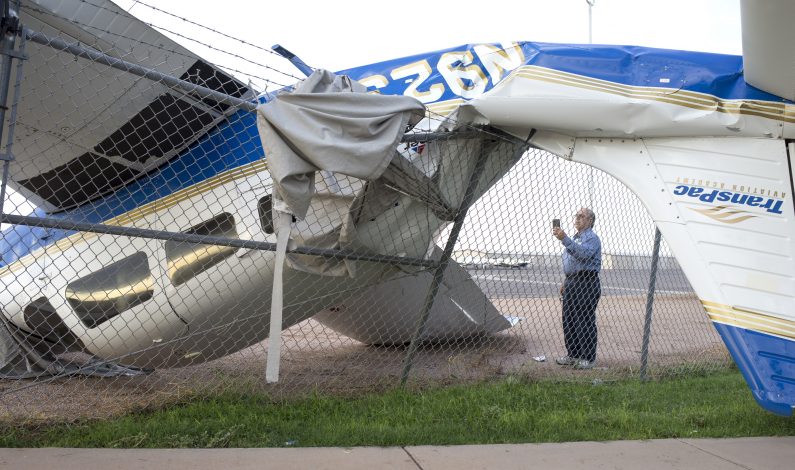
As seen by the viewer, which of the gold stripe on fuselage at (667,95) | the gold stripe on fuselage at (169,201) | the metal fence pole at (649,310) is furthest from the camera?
the metal fence pole at (649,310)

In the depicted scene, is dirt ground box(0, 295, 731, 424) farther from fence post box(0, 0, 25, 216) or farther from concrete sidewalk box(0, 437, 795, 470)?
fence post box(0, 0, 25, 216)

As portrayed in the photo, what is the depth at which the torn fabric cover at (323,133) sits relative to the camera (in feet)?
12.7

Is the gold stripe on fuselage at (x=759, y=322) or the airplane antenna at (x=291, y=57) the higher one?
the airplane antenna at (x=291, y=57)

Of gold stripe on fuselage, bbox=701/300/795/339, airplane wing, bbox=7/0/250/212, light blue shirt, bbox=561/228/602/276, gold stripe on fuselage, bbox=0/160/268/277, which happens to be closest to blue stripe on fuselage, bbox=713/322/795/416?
gold stripe on fuselage, bbox=701/300/795/339

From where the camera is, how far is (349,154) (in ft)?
13.3

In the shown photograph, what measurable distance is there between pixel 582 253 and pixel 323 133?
4.23 m

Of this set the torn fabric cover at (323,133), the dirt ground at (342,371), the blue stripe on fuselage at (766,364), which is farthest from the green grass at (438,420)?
the torn fabric cover at (323,133)

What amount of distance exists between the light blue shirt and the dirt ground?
0.63 metres

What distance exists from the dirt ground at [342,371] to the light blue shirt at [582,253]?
634 mm

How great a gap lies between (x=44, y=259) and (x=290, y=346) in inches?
164

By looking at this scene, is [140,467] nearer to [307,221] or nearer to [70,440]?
[70,440]

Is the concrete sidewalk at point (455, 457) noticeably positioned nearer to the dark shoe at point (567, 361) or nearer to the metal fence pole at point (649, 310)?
the metal fence pole at point (649, 310)

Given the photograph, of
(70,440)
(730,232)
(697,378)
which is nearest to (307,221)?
(70,440)

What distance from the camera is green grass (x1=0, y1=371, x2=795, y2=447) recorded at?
407 cm
